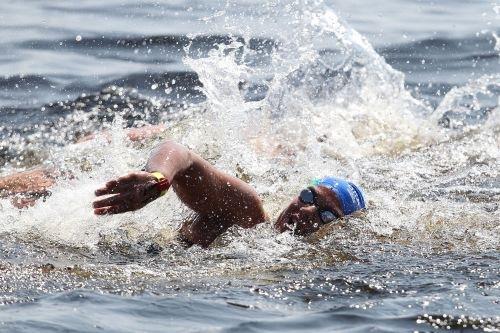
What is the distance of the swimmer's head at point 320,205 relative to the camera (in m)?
7.18

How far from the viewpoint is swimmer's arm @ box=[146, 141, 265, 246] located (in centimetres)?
683

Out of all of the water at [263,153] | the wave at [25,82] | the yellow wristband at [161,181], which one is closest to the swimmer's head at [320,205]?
the water at [263,153]

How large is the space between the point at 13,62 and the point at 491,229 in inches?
276

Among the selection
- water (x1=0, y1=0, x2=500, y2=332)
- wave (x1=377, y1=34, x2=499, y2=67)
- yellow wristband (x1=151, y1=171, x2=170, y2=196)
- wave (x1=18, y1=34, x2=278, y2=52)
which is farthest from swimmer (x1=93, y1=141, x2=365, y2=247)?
wave (x1=377, y1=34, x2=499, y2=67)

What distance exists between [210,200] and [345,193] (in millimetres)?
955

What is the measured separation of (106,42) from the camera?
13.8 m

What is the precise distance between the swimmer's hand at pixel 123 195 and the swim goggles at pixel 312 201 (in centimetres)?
187

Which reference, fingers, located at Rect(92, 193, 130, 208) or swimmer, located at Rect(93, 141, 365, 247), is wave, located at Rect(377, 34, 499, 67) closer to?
swimmer, located at Rect(93, 141, 365, 247)

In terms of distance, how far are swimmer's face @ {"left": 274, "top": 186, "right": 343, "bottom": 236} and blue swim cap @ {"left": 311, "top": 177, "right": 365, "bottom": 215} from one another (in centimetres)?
4

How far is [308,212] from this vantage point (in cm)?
723

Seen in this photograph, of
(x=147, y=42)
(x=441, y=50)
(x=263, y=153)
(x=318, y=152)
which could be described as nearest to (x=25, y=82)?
(x=147, y=42)

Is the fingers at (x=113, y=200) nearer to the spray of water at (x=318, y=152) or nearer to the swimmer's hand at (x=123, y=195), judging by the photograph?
the swimmer's hand at (x=123, y=195)

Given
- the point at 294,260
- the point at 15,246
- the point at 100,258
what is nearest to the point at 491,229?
the point at 294,260

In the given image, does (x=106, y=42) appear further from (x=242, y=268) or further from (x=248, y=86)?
(x=242, y=268)
